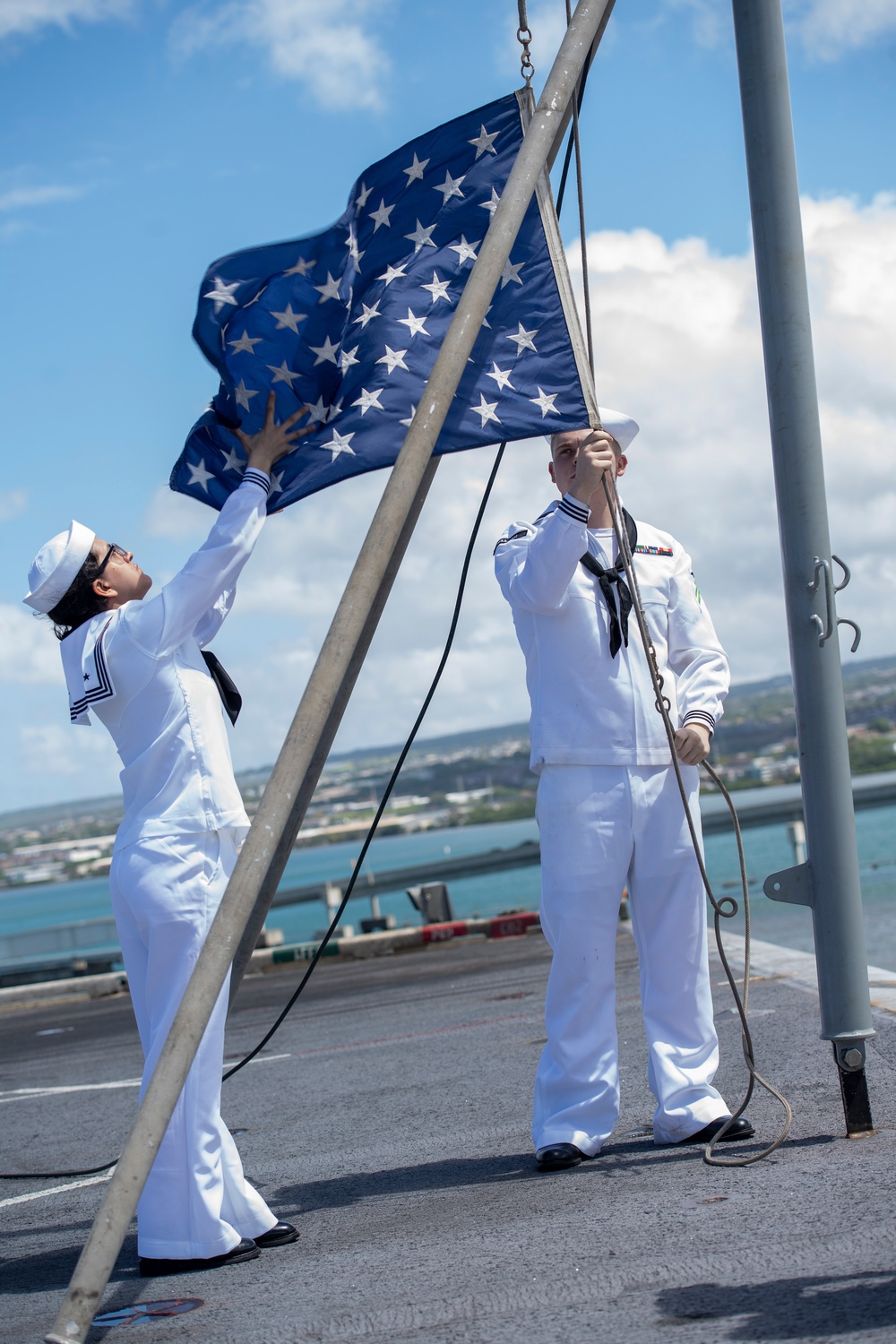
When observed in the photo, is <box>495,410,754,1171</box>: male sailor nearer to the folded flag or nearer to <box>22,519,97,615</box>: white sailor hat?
the folded flag

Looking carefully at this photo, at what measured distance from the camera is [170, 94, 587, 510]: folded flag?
4.39m

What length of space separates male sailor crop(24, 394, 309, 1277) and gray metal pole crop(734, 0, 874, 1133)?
1.73 metres

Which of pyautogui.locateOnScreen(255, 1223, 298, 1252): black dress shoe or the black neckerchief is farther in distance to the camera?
the black neckerchief

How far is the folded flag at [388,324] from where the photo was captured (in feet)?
14.4

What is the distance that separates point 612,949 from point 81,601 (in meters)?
2.10

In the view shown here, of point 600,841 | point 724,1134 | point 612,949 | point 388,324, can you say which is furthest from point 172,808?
point 724,1134

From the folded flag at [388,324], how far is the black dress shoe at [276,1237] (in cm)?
228

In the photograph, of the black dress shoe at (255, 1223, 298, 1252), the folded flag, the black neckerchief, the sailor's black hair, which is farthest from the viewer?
the black neckerchief

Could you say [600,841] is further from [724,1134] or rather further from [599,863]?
[724,1134]

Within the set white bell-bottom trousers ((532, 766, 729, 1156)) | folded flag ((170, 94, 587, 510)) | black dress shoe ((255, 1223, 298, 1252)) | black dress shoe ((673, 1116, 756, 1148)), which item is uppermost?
folded flag ((170, 94, 587, 510))

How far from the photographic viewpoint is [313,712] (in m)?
3.47

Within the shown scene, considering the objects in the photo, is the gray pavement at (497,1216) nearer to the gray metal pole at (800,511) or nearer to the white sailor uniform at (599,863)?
the white sailor uniform at (599,863)

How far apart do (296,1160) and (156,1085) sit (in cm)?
217

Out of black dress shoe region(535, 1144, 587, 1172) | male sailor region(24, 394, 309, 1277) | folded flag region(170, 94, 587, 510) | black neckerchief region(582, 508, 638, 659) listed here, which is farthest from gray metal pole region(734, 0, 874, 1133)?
male sailor region(24, 394, 309, 1277)
